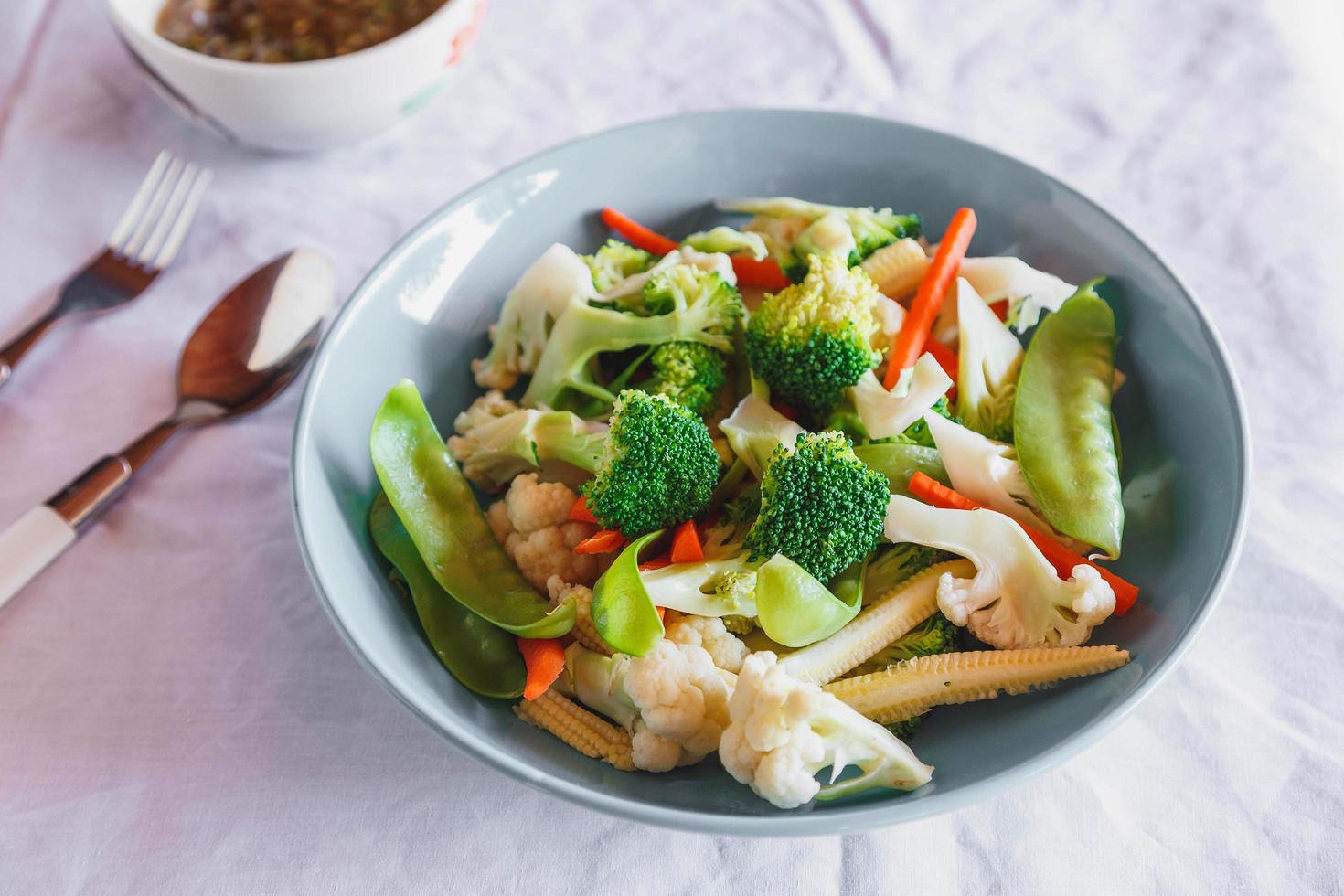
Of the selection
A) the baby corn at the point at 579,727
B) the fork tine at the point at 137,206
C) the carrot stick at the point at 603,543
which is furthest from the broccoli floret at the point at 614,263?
the fork tine at the point at 137,206

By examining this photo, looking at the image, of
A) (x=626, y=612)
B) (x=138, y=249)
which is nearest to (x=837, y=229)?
(x=626, y=612)

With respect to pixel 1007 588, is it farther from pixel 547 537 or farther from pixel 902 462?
pixel 547 537

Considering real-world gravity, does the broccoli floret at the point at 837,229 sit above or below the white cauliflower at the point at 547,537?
above

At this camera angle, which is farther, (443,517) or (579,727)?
(443,517)

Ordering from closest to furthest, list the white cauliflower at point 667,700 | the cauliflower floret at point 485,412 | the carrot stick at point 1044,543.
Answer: the white cauliflower at point 667,700
the carrot stick at point 1044,543
the cauliflower floret at point 485,412

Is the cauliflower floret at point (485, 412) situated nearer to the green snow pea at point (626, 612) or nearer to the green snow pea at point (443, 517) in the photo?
the green snow pea at point (443, 517)

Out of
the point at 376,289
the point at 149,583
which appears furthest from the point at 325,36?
the point at 149,583
